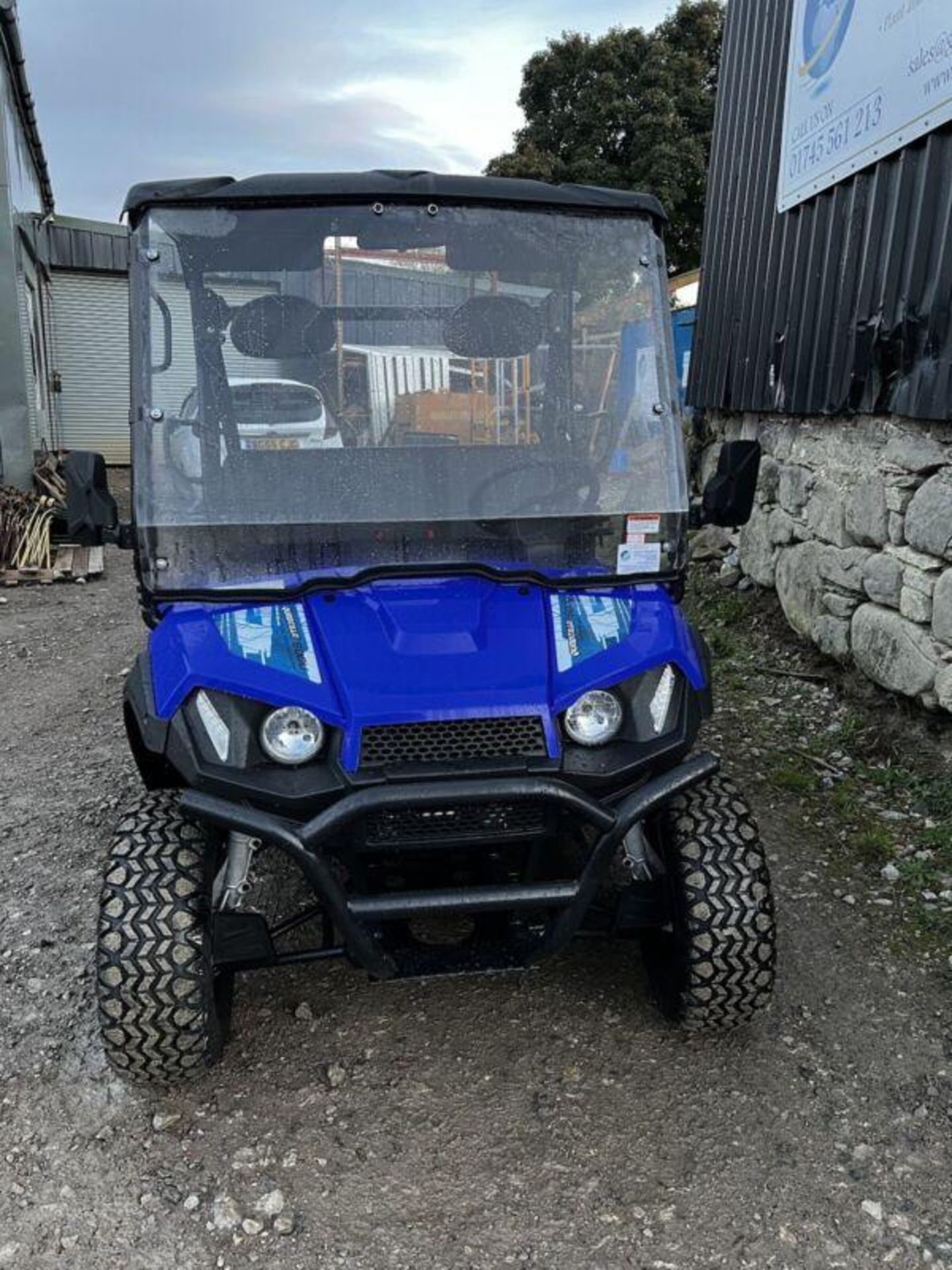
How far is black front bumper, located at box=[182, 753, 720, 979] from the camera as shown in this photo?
2.34m

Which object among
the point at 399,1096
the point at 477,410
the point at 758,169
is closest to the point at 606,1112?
the point at 399,1096

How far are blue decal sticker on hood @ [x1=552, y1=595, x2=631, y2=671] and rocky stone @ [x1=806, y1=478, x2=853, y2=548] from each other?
312 centimetres

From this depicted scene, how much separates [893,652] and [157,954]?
12.1 feet

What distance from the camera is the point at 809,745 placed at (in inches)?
193

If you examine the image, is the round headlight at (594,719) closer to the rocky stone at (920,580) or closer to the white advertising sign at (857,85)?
the rocky stone at (920,580)

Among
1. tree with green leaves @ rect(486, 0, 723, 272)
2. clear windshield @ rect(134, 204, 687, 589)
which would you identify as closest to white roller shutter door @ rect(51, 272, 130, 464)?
tree with green leaves @ rect(486, 0, 723, 272)

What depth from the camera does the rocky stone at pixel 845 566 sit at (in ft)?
17.4

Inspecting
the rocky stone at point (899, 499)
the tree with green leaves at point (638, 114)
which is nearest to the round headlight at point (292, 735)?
the rocky stone at point (899, 499)

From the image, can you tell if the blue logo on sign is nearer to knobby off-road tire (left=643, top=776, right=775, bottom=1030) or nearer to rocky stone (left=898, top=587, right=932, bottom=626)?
rocky stone (left=898, top=587, right=932, bottom=626)

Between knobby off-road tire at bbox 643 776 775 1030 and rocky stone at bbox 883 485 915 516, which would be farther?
rocky stone at bbox 883 485 915 516

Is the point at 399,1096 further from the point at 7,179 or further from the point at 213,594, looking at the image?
the point at 7,179

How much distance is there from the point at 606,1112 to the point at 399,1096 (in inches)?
21.5

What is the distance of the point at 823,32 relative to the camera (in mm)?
5586

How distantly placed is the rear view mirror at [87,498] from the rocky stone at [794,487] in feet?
14.0
